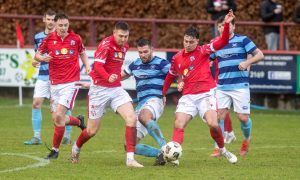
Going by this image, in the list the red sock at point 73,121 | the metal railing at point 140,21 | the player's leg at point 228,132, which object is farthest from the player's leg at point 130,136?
the metal railing at point 140,21

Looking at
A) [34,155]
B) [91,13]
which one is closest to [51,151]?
[34,155]

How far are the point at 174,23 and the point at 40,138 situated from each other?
7.82 metres

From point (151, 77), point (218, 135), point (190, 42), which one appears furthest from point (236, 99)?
point (190, 42)

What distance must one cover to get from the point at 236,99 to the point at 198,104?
1838 millimetres

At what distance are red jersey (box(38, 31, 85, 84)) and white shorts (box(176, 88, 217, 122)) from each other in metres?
2.32

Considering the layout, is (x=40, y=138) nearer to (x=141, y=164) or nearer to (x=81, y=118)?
(x=81, y=118)

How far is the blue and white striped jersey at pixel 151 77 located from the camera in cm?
1557

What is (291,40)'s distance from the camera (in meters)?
25.5

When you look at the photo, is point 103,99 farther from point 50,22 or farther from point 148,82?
point 50,22

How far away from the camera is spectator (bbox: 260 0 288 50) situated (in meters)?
24.1

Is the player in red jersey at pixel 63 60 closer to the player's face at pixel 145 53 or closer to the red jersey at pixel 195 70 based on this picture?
the player's face at pixel 145 53

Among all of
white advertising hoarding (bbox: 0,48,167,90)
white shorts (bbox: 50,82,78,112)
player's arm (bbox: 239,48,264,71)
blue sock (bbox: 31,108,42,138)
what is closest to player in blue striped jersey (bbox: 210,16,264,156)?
player's arm (bbox: 239,48,264,71)

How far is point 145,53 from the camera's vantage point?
50.5 feet

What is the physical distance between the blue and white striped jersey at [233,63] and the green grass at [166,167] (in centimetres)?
107
